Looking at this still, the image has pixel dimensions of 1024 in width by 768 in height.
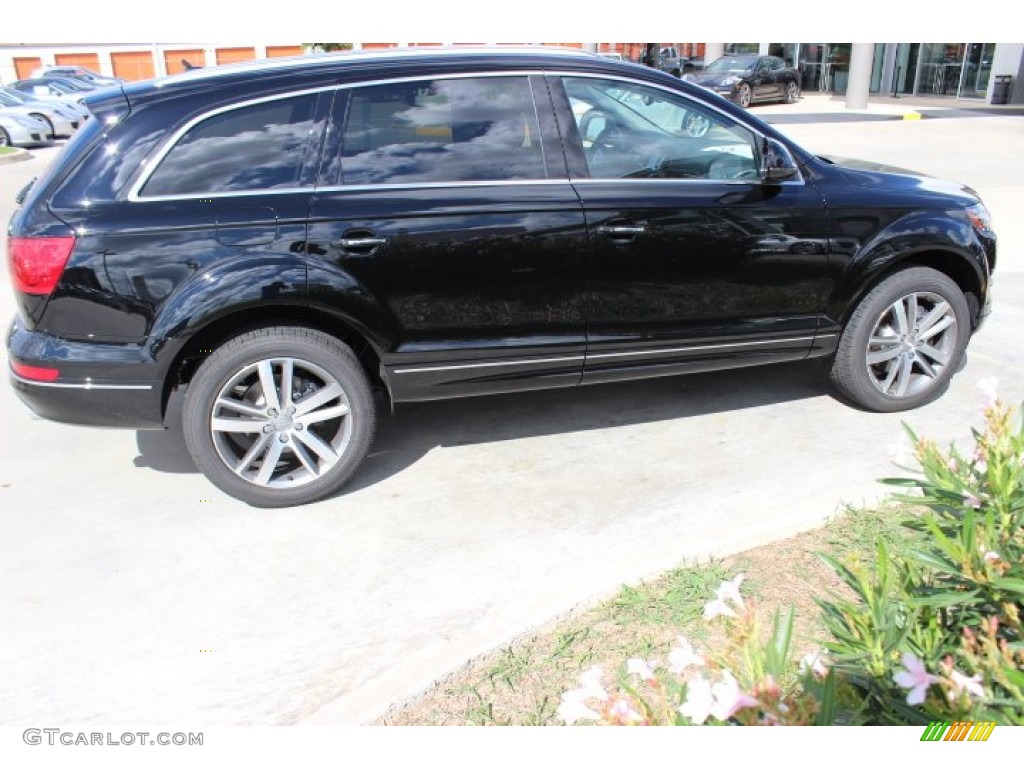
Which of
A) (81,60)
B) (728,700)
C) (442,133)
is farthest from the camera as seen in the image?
(81,60)

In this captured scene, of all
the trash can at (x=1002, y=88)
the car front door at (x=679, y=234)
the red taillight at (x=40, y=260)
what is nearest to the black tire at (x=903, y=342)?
the car front door at (x=679, y=234)

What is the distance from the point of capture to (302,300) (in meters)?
3.72

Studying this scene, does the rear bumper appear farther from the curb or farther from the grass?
the curb

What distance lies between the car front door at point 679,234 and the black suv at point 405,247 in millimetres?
12

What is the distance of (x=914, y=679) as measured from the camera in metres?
1.51

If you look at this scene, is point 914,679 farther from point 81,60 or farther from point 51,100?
point 81,60

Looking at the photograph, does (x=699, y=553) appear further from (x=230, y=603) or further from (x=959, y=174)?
(x=959, y=174)

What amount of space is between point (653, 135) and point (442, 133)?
1062 mm

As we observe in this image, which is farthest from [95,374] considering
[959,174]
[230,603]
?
[959,174]

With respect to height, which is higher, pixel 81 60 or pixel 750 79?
pixel 750 79

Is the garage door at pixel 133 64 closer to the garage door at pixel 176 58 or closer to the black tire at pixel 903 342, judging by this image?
the garage door at pixel 176 58

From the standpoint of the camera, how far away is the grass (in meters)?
2.66

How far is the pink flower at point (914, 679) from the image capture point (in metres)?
1.49

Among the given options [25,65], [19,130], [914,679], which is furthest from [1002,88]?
[25,65]
